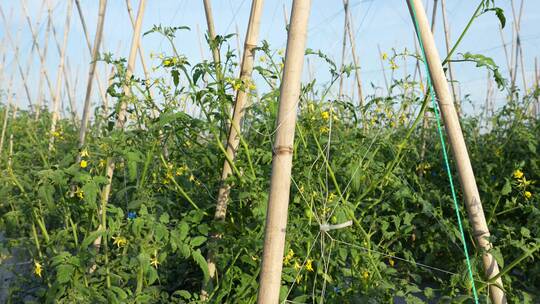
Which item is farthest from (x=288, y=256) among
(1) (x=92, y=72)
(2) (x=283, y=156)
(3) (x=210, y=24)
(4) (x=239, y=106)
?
(1) (x=92, y=72)

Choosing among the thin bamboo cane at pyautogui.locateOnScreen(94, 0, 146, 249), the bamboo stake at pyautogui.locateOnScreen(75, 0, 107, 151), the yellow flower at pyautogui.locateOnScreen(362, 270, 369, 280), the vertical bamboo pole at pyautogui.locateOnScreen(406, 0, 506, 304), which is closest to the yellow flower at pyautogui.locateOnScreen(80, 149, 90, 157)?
the thin bamboo cane at pyautogui.locateOnScreen(94, 0, 146, 249)

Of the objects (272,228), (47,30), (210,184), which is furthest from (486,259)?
(47,30)

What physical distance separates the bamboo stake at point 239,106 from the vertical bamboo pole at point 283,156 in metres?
0.70

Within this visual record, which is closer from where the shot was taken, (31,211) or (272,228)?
(272,228)

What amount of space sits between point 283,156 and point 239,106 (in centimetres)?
78

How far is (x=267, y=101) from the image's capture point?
7.98 ft

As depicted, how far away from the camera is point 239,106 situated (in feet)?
7.55

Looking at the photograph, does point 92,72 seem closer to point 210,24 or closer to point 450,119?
point 210,24

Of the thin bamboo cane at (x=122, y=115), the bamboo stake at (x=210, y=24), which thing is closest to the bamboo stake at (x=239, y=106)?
the bamboo stake at (x=210, y=24)

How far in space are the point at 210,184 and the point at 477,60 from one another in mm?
1188

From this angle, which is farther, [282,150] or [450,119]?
[450,119]

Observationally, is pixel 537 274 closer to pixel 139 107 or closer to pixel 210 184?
pixel 210 184

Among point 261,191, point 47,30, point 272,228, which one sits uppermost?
point 47,30

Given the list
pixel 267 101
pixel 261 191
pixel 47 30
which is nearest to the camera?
pixel 261 191
